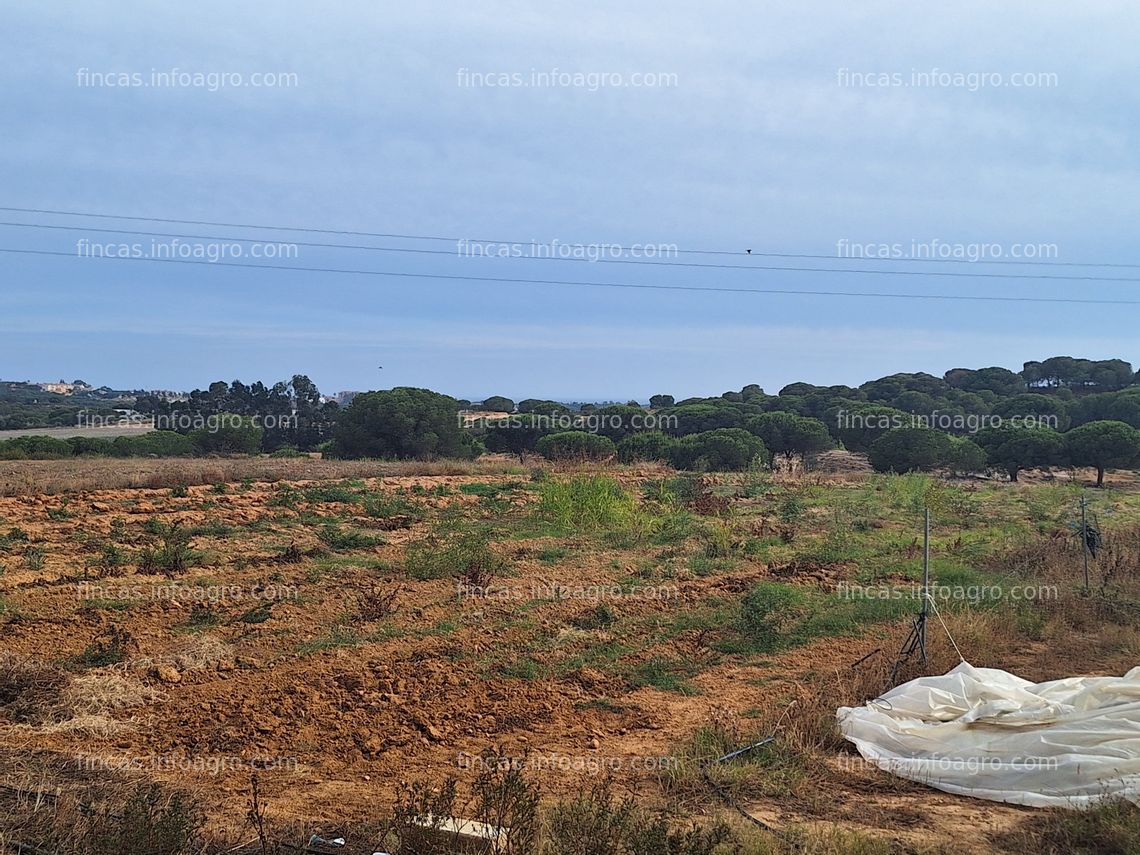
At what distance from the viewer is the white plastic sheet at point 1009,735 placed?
4.65m

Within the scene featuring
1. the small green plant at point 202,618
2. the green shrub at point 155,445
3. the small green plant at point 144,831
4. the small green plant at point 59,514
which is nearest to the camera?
the small green plant at point 144,831

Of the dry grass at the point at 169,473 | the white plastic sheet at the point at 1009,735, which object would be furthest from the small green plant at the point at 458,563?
the dry grass at the point at 169,473

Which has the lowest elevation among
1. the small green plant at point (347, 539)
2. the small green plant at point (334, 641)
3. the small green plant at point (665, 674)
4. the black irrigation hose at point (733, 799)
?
the small green plant at point (665, 674)

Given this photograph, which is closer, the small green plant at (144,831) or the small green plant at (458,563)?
the small green plant at (144,831)

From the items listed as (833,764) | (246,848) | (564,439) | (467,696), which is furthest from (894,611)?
(564,439)

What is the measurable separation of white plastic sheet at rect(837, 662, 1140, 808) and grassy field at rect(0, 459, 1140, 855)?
175mm

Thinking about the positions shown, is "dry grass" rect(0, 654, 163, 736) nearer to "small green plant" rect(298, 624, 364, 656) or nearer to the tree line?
"small green plant" rect(298, 624, 364, 656)

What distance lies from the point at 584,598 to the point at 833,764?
Answer: 15.7 ft

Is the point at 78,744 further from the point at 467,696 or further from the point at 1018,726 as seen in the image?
the point at 1018,726

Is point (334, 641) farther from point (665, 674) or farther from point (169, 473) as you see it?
point (169, 473)

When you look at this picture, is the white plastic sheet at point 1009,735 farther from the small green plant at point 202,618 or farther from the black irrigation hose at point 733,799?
the small green plant at point 202,618

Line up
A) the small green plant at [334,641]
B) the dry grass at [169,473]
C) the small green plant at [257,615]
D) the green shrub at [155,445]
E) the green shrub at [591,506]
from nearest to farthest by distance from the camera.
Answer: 1. the small green plant at [334,641]
2. the small green plant at [257,615]
3. the green shrub at [591,506]
4. the dry grass at [169,473]
5. the green shrub at [155,445]

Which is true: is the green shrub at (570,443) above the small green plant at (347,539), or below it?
above

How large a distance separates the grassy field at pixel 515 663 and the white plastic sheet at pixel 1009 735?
0.57 ft
